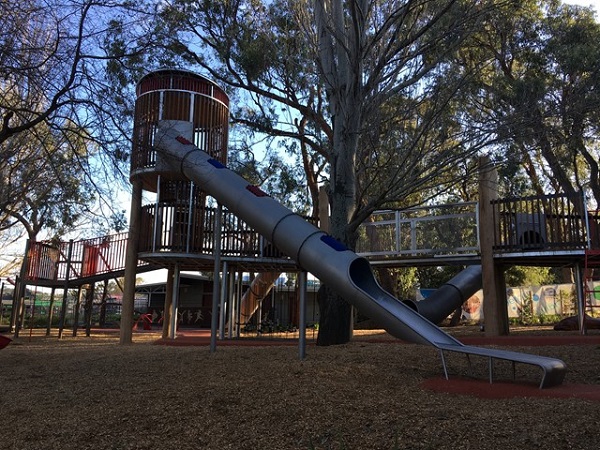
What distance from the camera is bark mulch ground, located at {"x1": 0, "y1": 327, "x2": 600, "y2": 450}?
4223 millimetres

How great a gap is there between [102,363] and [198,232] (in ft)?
19.0

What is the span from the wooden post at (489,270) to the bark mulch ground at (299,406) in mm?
5140

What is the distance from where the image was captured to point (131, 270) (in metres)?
13.9

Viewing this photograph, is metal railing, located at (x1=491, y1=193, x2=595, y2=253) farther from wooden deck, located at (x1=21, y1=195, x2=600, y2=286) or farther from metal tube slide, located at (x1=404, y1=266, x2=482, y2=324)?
metal tube slide, located at (x1=404, y1=266, x2=482, y2=324)

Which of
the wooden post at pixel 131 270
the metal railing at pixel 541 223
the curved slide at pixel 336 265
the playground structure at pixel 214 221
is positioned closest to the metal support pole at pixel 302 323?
the curved slide at pixel 336 265

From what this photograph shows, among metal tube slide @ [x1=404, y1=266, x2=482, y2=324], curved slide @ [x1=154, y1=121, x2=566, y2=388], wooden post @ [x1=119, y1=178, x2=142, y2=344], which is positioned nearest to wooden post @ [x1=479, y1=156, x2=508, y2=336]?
metal tube slide @ [x1=404, y1=266, x2=482, y2=324]

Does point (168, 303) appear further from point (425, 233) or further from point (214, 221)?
point (425, 233)

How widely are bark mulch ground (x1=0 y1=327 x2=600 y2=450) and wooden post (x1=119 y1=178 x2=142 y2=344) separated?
5.26m

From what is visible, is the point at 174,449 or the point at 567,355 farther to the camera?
the point at 567,355

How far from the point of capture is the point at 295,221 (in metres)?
9.47

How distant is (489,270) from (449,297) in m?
3.14

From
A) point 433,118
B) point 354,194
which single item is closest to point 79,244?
point 354,194

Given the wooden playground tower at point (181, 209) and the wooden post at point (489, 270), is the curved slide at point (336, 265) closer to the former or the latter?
the wooden playground tower at point (181, 209)

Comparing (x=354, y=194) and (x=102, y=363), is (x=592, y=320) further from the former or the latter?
(x=102, y=363)
